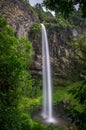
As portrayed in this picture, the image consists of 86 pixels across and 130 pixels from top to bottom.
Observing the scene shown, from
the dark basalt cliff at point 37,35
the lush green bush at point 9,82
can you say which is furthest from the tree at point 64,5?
the dark basalt cliff at point 37,35

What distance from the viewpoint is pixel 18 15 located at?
35.0 metres

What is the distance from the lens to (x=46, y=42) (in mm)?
38469

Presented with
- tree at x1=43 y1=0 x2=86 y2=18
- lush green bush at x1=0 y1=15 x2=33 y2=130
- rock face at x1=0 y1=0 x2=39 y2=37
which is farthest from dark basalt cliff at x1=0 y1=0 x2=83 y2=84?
tree at x1=43 y1=0 x2=86 y2=18

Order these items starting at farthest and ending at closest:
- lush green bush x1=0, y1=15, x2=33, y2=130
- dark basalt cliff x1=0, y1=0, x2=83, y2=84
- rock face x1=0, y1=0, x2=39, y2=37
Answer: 1. dark basalt cliff x1=0, y1=0, x2=83, y2=84
2. rock face x1=0, y1=0, x2=39, y2=37
3. lush green bush x1=0, y1=15, x2=33, y2=130

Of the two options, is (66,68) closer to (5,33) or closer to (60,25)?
(60,25)

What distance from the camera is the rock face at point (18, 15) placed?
111ft

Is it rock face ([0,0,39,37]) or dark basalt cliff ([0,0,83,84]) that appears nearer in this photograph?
rock face ([0,0,39,37])

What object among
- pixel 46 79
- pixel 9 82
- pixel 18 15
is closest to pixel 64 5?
pixel 9 82

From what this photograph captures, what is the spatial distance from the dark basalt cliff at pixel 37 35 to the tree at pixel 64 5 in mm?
28505

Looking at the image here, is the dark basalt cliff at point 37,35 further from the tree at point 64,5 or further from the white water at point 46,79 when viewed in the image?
the tree at point 64,5

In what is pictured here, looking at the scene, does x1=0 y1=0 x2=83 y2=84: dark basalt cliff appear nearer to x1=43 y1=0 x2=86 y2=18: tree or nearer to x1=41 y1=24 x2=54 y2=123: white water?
x1=41 y1=24 x2=54 y2=123: white water

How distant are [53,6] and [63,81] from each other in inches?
1350

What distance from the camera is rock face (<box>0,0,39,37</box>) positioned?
33781mm

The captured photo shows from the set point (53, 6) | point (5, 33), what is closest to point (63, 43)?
point (5, 33)
